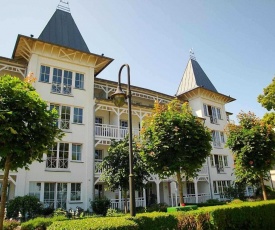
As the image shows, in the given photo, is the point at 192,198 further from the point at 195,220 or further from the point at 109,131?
the point at 195,220

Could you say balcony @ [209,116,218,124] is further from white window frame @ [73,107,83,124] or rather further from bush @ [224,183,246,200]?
white window frame @ [73,107,83,124]

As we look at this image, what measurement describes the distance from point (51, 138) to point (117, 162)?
25.7 feet

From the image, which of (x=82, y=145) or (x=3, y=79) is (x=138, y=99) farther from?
(x=3, y=79)

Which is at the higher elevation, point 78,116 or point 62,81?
point 62,81

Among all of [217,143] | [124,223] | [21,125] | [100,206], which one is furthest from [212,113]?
[124,223]

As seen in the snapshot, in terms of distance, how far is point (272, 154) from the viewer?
16.2 meters

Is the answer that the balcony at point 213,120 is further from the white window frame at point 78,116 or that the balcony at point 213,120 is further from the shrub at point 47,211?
the shrub at point 47,211

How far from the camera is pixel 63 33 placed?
77.0 ft

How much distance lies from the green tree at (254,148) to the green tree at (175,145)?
3.87 meters

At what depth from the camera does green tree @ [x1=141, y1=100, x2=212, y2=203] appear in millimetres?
13164

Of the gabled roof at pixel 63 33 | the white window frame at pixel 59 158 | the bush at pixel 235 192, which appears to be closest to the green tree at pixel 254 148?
the bush at pixel 235 192

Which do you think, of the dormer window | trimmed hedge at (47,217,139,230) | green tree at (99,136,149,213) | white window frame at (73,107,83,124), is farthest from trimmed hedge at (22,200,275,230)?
the dormer window

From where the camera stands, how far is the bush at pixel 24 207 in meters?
15.3

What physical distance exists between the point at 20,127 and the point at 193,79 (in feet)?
89.0
